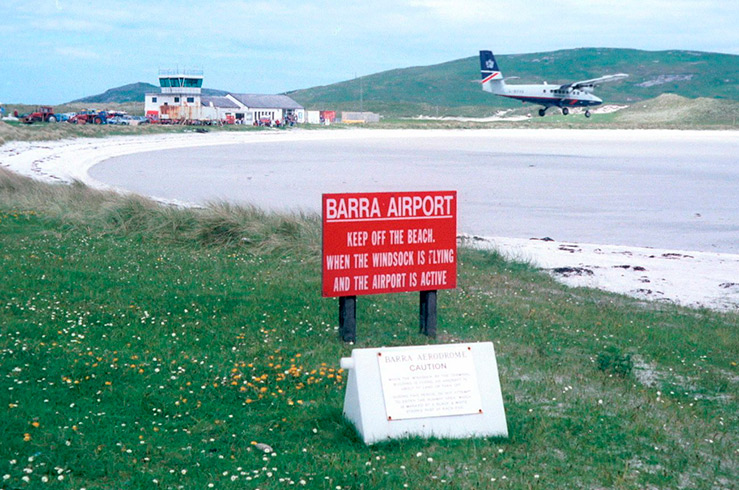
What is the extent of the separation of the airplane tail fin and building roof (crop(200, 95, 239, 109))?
3966 cm

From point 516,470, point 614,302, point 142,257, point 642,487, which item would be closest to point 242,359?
point 516,470

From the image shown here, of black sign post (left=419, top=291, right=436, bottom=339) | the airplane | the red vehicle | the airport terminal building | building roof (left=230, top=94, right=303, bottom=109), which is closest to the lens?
black sign post (left=419, top=291, right=436, bottom=339)

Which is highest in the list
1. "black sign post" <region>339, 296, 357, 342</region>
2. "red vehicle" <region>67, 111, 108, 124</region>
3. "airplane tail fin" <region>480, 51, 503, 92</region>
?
"airplane tail fin" <region>480, 51, 503, 92</region>

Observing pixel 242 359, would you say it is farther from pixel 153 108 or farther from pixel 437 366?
pixel 153 108

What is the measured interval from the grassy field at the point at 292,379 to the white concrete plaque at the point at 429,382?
0.76 ft

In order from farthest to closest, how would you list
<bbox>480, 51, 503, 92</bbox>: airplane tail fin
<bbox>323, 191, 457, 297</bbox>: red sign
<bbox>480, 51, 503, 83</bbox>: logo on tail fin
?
<bbox>480, 51, 503, 83</bbox>: logo on tail fin
<bbox>480, 51, 503, 92</bbox>: airplane tail fin
<bbox>323, 191, 457, 297</bbox>: red sign

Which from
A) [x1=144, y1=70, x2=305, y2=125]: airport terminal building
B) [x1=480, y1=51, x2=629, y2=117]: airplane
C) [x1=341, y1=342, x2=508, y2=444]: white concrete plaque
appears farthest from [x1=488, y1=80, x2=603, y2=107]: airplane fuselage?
[x1=341, y1=342, x2=508, y2=444]: white concrete plaque

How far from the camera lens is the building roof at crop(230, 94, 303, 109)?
124 metres

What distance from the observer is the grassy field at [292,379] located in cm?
528

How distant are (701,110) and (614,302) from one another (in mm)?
160738

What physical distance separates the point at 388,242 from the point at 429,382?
8.67ft

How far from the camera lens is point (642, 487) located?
5129mm

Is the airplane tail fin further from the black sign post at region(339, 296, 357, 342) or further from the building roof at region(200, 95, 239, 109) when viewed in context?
the black sign post at region(339, 296, 357, 342)

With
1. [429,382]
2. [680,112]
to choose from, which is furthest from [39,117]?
[680,112]
